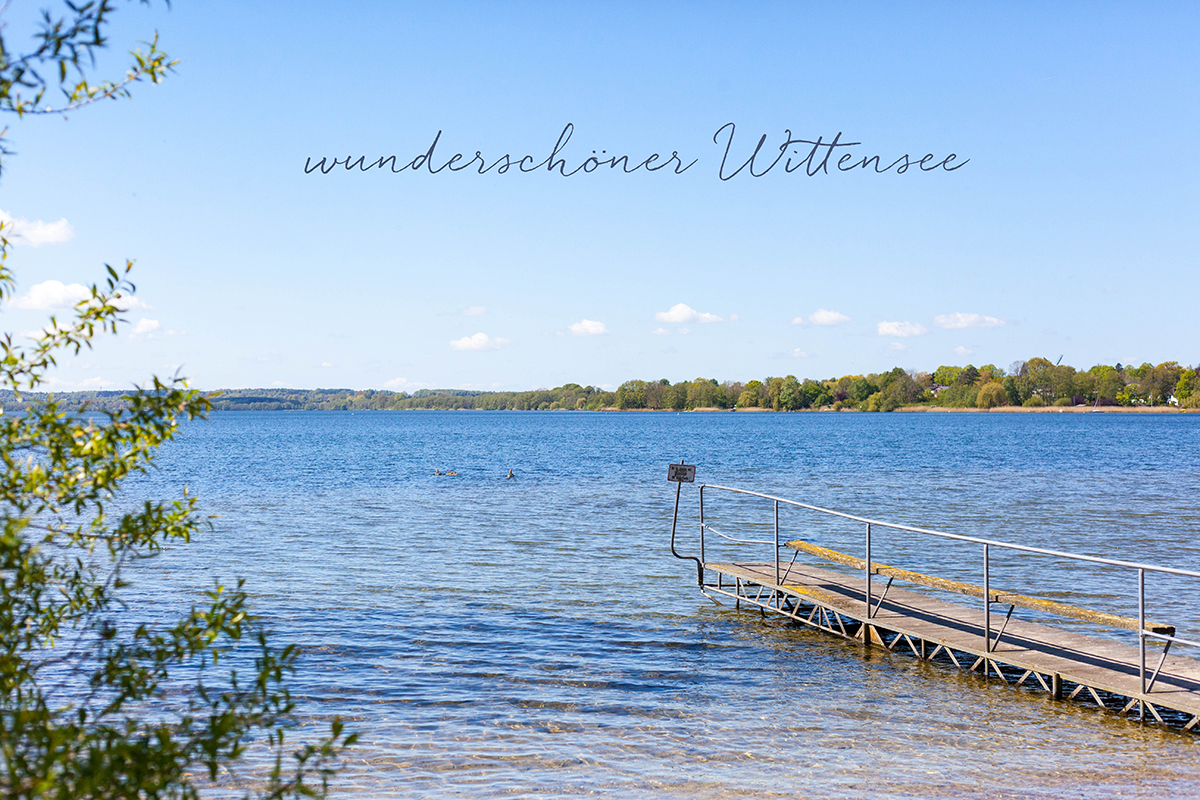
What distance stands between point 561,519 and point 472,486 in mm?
13873

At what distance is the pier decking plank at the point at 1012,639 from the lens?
9.16 m

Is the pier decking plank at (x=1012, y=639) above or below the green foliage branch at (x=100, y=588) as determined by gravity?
below

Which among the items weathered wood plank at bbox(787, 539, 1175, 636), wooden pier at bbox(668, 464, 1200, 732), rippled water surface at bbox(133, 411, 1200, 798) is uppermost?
weathered wood plank at bbox(787, 539, 1175, 636)

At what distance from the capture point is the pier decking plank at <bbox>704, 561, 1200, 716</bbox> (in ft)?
30.1

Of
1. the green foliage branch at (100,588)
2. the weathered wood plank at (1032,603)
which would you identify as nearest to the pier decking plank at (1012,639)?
the weathered wood plank at (1032,603)

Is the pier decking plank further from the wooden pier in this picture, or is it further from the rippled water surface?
the rippled water surface

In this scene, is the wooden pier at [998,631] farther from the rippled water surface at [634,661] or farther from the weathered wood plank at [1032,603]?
the rippled water surface at [634,661]

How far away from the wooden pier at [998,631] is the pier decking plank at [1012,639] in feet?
0.04

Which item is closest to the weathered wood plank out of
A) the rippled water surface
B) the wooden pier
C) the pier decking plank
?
the wooden pier

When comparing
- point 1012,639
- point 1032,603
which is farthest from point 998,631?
point 1032,603

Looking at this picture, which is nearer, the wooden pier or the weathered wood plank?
the wooden pier

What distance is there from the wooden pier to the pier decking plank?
1 cm

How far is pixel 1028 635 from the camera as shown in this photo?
1125 cm

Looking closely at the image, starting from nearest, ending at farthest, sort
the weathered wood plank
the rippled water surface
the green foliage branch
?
the green foliage branch → the rippled water surface → the weathered wood plank
